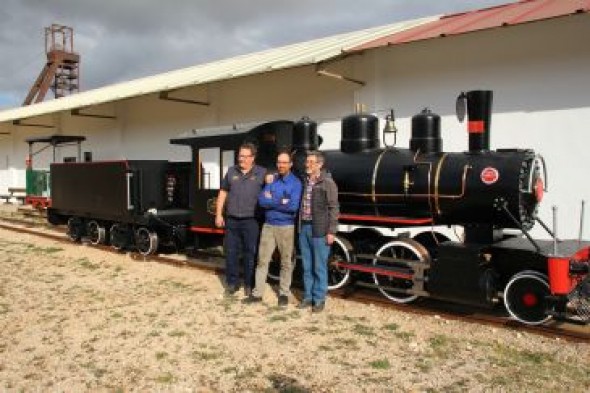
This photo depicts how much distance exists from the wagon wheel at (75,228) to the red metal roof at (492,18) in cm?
740

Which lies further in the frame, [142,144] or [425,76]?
[142,144]

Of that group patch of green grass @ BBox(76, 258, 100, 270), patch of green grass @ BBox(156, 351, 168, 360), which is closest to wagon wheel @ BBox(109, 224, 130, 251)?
patch of green grass @ BBox(76, 258, 100, 270)

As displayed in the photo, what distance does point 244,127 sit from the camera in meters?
8.95

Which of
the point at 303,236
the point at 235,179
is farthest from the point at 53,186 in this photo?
the point at 303,236

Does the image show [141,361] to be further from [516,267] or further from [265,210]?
[516,267]

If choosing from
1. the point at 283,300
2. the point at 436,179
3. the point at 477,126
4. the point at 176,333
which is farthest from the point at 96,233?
the point at 477,126

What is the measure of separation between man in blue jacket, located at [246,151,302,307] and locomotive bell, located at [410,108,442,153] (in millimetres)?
1649

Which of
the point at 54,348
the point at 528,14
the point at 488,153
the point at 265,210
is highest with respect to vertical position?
the point at 528,14

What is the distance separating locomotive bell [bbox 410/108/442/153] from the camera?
7.16 meters

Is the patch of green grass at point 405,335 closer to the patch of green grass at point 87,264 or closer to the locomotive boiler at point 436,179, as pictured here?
the locomotive boiler at point 436,179

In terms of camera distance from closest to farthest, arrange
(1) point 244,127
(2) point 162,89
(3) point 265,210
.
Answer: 1. (3) point 265,210
2. (1) point 244,127
3. (2) point 162,89

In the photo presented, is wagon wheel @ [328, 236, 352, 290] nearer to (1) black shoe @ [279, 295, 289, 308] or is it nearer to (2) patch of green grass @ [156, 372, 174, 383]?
(1) black shoe @ [279, 295, 289, 308]

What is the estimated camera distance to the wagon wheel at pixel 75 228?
42.9 feet

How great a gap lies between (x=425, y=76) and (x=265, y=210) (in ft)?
19.3
